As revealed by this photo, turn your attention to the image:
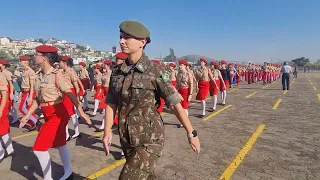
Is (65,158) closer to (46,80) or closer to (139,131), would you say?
(46,80)

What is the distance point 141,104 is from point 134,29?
724mm

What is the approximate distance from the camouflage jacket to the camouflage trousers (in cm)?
6

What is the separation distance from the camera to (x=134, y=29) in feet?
7.95

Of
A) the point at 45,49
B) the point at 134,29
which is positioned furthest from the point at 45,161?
the point at 134,29

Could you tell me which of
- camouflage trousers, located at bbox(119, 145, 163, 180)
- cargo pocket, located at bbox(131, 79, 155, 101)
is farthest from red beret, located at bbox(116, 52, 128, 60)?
camouflage trousers, located at bbox(119, 145, 163, 180)

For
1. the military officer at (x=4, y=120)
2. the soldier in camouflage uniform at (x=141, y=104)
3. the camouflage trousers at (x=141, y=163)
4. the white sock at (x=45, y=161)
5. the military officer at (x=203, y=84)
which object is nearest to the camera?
A: the camouflage trousers at (x=141, y=163)

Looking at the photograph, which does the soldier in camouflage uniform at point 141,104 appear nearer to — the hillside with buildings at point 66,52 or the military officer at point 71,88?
the hillside with buildings at point 66,52

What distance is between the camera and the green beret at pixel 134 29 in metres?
2.41

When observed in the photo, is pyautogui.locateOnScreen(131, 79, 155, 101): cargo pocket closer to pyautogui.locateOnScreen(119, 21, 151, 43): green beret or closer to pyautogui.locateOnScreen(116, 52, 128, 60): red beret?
pyautogui.locateOnScreen(119, 21, 151, 43): green beret

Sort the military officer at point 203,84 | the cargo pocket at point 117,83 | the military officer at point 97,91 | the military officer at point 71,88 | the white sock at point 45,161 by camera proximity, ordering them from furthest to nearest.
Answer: the military officer at point 97,91, the military officer at point 203,84, the military officer at point 71,88, the white sock at point 45,161, the cargo pocket at point 117,83

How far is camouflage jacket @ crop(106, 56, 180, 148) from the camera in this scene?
7.88ft

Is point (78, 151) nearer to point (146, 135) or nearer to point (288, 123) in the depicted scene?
point (146, 135)

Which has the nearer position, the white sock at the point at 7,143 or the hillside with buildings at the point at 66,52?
the white sock at the point at 7,143

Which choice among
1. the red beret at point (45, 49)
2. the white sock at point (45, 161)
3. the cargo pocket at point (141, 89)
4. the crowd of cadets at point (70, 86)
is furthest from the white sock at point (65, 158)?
the cargo pocket at point (141, 89)
